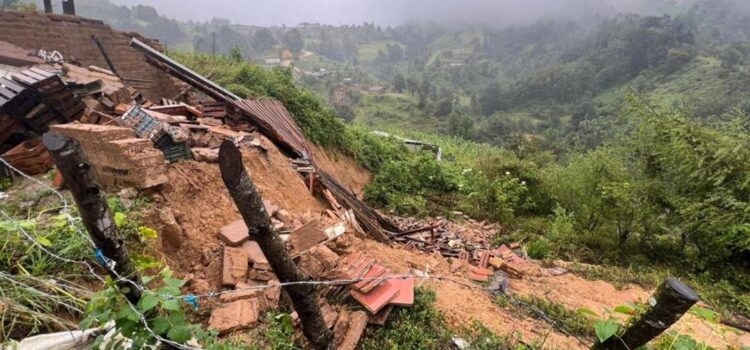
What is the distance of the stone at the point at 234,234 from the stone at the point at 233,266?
0.13 m

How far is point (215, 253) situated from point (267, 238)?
1.85 metres

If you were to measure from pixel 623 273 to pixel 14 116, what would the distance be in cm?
907

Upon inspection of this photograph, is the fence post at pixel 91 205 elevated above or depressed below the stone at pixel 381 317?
above

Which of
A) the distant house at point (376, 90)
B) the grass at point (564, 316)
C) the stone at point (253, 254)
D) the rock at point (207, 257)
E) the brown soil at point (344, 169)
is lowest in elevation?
the distant house at point (376, 90)

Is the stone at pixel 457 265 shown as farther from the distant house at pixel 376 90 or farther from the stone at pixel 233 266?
the distant house at pixel 376 90

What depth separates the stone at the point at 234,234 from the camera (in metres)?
3.61

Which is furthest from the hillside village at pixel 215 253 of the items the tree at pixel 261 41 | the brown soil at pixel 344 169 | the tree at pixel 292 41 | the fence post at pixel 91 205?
the tree at pixel 292 41

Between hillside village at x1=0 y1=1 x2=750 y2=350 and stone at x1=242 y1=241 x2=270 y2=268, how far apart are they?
0.5 inches

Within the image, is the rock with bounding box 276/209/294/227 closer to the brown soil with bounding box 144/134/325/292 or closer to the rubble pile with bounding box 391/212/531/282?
the brown soil with bounding box 144/134/325/292

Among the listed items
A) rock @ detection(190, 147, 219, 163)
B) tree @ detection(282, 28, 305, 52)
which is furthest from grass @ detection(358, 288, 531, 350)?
tree @ detection(282, 28, 305, 52)

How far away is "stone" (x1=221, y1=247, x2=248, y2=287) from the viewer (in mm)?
3221

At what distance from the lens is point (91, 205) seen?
60.3 inches

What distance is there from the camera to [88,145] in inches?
147

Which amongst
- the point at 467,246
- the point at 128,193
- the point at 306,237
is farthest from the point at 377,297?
the point at 467,246
